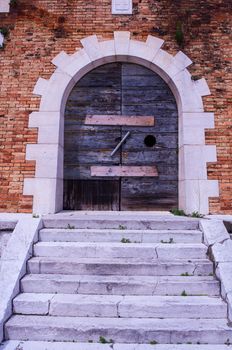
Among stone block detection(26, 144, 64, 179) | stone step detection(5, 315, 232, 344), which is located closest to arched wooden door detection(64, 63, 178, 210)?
stone block detection(26, 144, 64, 179)

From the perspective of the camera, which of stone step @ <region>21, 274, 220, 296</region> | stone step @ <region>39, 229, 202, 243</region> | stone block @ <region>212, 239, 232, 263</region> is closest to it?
stone step @ <region>21, 274, 220, 296</region>

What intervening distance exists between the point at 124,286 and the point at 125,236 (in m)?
0.81

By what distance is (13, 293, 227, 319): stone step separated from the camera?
325cm

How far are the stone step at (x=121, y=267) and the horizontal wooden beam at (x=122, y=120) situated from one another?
2787 mm

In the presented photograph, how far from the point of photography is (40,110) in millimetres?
5414

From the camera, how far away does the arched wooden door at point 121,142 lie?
18.6 ft

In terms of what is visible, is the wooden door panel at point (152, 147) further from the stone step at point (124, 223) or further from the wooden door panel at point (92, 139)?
the stone step at point (124, 223)

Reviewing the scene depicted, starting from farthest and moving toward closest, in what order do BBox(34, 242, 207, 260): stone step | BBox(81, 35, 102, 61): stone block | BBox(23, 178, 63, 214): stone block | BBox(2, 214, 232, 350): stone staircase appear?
1. BBox(81, 35, 102, 61): stone block
2. BBox(23, 178, 63, 214): stone block
3. BBox(34, 242, 207, 260): stone step
4. BBox(2, 214, 232, 350): stone staircase

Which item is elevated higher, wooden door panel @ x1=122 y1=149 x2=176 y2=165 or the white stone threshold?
wooden door panel @ x1=122 y1=149 x2=176 y2=165

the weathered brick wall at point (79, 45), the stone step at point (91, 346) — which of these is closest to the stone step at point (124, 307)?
the stone step at point (91, 346)

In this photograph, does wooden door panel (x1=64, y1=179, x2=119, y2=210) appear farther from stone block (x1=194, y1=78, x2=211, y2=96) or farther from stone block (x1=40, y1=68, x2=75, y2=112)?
stone block (x1=194, y1=78, x2=211, y2=96)

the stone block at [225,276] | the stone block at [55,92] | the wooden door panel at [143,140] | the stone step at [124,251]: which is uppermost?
the stone block at [55,92]

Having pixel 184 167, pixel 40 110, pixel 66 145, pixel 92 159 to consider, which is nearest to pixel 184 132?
pixel 184 167

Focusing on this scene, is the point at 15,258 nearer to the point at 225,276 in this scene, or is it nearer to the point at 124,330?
the point at 124,330
